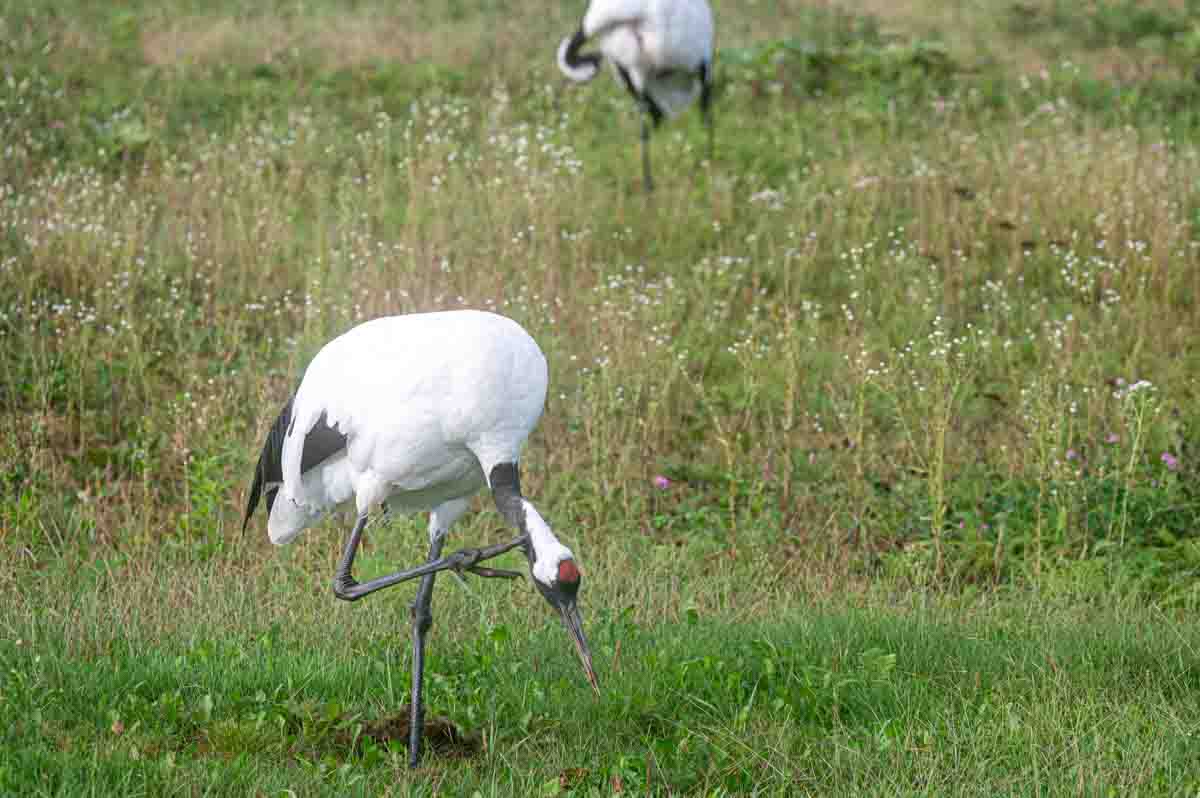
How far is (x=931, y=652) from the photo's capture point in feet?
15.9

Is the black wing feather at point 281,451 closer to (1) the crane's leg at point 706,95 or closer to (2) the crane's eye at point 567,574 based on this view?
(2) the crane's eye at point 567,574

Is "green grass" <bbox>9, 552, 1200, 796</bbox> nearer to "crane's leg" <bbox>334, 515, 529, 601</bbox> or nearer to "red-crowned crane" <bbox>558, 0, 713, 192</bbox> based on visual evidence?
"crane's leg" <bbox>334, 515, 529, 601</bbox>

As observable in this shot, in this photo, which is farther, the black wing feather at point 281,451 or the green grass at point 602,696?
the black wing feather at point 281,451

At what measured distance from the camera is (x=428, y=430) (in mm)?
4414

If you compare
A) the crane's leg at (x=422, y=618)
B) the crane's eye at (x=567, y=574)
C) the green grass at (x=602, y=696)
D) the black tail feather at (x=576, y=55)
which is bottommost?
the green grass at (x=602, y=696)

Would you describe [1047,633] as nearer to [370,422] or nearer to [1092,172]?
[370,422]

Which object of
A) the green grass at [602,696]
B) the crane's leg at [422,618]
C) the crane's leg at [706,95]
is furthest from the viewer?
the crane's leg at [706,95]

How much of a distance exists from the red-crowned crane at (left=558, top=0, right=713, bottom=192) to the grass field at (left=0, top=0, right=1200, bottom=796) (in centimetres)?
33

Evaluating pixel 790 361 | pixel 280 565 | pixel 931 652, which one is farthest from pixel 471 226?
pixel 931 652

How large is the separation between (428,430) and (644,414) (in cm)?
253

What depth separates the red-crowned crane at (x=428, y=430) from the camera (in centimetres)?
434

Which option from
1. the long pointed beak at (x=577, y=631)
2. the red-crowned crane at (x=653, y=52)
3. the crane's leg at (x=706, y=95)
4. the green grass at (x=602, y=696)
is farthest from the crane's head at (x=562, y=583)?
the crane's leg at (x=706, y=95)

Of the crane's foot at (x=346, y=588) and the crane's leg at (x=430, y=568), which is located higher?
the crane's leg at (x=430, y=568)

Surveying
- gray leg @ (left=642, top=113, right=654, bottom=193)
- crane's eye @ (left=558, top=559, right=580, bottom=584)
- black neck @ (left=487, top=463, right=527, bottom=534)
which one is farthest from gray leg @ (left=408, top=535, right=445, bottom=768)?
gray leg @ (left=642, top=113, right=654, bottom=193)
